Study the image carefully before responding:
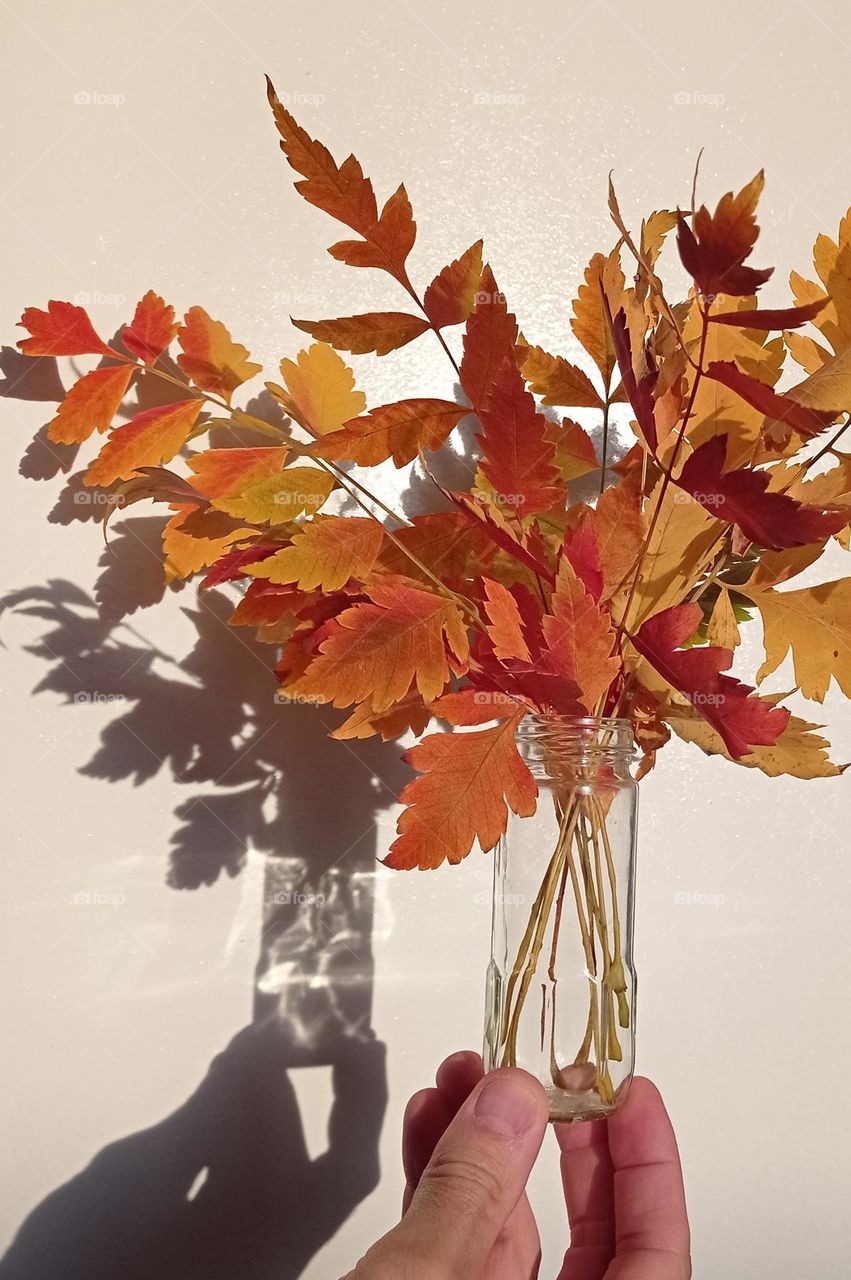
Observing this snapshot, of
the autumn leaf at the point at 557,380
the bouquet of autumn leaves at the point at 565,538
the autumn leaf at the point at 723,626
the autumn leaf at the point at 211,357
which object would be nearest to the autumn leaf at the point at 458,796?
the bouquet of autumn leaves at the point at 565,538

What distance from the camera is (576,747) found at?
0.45m

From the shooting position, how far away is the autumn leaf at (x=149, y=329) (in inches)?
23.8

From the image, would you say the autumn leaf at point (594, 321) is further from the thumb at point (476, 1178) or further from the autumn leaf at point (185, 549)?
the thumb at point (476, 1178)

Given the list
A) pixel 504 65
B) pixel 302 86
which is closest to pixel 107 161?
pixel 302 86

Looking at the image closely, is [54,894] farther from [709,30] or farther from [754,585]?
[709,30]

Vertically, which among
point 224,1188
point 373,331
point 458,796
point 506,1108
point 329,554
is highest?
point 373,331

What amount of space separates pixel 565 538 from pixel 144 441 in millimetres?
282

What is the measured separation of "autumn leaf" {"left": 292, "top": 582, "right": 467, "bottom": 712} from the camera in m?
0.41

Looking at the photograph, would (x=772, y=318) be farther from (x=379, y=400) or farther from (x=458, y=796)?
(x=379, y=400)

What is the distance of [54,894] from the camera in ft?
2.12

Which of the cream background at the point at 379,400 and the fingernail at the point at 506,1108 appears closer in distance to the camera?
the fingernail at the point at 506,1108

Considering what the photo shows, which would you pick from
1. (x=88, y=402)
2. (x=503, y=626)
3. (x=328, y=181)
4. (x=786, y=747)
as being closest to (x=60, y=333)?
(x=88, y=402)

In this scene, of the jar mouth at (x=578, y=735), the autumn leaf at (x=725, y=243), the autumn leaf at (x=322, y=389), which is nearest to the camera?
the autumn leaf at (x=725, y=243)

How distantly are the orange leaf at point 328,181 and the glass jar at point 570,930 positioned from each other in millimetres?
239
